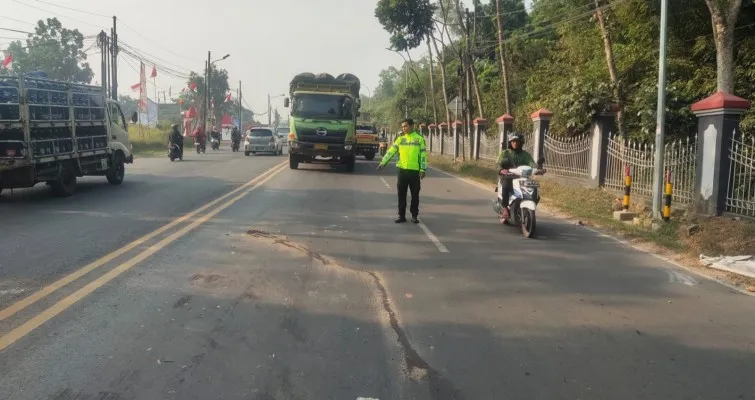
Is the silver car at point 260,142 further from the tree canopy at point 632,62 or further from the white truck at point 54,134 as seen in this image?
the white truck at point 54,134

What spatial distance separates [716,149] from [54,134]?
12276 mm

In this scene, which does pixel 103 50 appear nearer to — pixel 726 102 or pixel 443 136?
pixel 443 136

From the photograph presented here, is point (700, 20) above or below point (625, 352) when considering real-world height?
above

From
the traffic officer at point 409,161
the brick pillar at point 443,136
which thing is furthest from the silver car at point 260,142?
the traffic officer at point 409,161

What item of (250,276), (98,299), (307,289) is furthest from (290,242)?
(98,299)

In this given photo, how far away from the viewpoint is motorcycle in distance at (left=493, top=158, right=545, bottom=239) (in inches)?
360

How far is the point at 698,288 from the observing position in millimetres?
6473

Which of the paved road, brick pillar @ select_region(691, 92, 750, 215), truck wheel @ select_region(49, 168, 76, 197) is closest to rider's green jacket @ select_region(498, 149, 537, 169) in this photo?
the paved road

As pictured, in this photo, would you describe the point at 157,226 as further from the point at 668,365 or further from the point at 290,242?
the point at 668,365

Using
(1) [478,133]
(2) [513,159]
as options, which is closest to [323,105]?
(1) [478,133]

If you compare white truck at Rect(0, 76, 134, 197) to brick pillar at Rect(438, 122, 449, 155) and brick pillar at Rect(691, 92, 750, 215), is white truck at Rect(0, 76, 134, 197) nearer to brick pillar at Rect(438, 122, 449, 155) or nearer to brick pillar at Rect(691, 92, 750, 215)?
brick pillar at Rect(691, 92, 750, 215)

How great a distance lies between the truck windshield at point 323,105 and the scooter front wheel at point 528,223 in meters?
12.4

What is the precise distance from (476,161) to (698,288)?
2153 cm

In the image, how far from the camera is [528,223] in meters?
9.20
